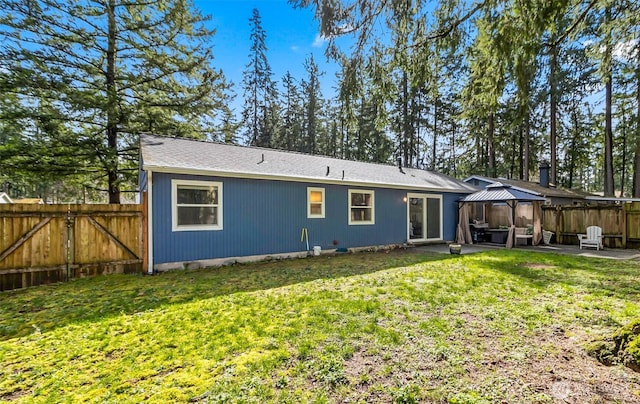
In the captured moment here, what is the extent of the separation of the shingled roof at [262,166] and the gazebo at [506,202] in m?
0.76

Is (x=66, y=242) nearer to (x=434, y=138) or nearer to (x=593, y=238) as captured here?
(x=593, y=238)

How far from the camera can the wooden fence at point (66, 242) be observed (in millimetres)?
5770

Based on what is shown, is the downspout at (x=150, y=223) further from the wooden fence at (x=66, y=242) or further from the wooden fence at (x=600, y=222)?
the wooden fence at (x=600, y=222)

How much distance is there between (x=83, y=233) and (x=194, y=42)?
9.46 m

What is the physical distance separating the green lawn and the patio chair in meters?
5.53

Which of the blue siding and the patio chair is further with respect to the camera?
the patio chair

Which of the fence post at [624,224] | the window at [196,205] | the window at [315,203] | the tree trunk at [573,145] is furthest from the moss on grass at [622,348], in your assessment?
the tree trunk at [573,145]

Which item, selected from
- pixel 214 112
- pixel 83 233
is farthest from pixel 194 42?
pixel 83 233

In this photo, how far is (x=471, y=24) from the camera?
472cm

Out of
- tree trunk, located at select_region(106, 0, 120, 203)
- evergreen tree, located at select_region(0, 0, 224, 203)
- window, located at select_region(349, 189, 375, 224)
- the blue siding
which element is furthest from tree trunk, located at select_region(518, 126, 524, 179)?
tree trunk, located at select_region(106, 0, 120, 203)

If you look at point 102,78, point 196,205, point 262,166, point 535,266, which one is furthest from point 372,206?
point 102,78

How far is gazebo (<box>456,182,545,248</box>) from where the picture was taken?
1133cm

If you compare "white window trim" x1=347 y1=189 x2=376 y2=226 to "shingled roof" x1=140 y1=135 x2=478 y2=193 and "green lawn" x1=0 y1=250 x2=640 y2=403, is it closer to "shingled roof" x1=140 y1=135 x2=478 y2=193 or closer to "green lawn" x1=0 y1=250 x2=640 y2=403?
"shingled roof" x1=140 y1=135 x2=478 y2=193

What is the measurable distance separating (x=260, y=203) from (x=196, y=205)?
1.70 m
